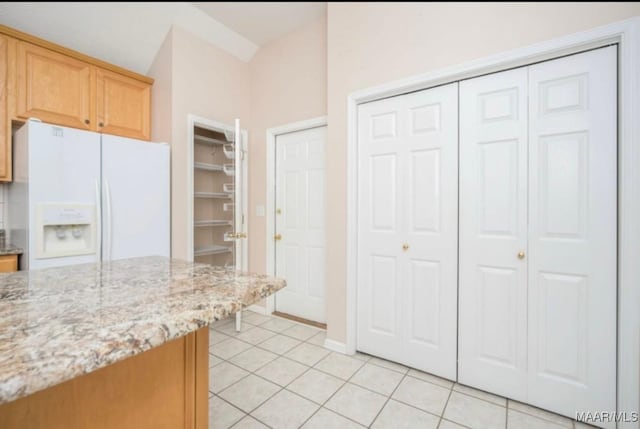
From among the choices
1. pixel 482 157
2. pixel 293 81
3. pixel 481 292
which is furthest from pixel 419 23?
pixel 481 292

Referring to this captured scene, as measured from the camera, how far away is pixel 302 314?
308 cm

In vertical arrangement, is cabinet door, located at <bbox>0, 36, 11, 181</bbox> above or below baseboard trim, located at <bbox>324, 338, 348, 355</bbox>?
above

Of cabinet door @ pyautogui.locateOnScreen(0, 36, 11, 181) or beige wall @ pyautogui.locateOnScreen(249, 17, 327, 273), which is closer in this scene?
cabinet door @ pyautogui.locateOnScreen(0, 36, 11, 181)

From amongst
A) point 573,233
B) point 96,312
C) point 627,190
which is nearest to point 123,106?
point 96,312

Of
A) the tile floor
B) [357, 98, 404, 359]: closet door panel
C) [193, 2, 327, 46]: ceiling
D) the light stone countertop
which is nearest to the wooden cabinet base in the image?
the light stone countertop

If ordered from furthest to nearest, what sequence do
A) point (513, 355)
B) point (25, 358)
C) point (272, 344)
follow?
1. point (272, 344)
2. point (513, 355)
3. point (25, 358)

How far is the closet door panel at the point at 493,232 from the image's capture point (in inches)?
67.7

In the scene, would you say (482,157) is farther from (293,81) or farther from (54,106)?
(54,106)

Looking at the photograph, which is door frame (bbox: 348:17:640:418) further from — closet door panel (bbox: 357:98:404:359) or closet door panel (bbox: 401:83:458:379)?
closet door panel (bbox: 357:98:404:359)

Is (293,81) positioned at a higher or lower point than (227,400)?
higher

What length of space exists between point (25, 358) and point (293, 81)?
3.07m

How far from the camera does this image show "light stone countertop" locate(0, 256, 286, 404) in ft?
1.41

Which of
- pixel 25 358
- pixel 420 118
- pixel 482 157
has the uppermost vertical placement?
pixel 420 118

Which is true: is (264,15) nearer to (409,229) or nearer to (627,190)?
(409,229)
